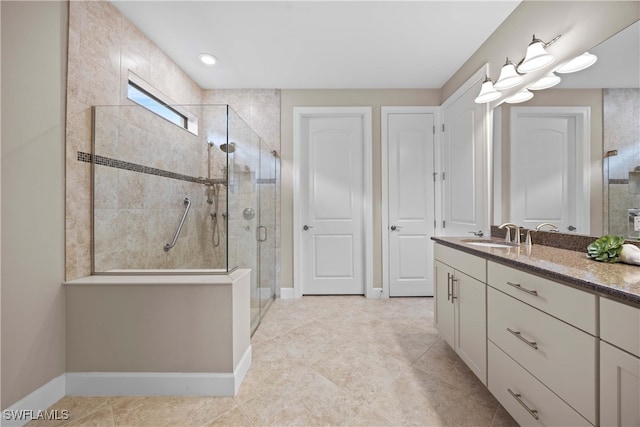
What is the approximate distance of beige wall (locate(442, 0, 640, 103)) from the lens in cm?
132

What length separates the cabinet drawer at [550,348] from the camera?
850mm

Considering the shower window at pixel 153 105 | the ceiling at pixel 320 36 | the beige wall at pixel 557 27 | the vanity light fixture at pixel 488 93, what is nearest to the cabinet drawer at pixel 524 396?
the beige wall at pixel 557 27

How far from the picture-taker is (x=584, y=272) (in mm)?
966

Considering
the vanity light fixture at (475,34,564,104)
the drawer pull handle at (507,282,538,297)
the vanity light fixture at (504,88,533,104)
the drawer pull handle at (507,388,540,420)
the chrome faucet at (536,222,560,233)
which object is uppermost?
the vanity light fixture at (475,34,564,104)

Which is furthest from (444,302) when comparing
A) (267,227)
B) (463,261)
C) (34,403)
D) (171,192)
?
(34,403)

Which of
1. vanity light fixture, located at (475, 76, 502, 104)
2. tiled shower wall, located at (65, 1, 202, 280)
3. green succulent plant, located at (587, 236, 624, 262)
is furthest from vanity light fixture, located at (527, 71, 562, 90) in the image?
tiled shower wall, located at (65, 1, 202, 280)

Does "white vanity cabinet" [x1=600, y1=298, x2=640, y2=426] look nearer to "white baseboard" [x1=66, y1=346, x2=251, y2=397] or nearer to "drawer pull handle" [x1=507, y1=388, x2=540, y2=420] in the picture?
"drawer pull handle" [x1=507, y1=388, x2=540, y2=420]

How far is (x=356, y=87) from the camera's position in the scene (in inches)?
124

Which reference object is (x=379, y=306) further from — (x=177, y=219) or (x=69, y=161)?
(x=69, y=161)

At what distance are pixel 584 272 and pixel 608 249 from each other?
36 cm

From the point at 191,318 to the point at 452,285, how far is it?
1672 mm

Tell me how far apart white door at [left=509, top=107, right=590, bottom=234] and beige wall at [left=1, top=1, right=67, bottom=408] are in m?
2.89

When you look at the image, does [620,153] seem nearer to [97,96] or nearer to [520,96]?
[520,96]

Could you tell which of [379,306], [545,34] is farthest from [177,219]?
[545,34]
